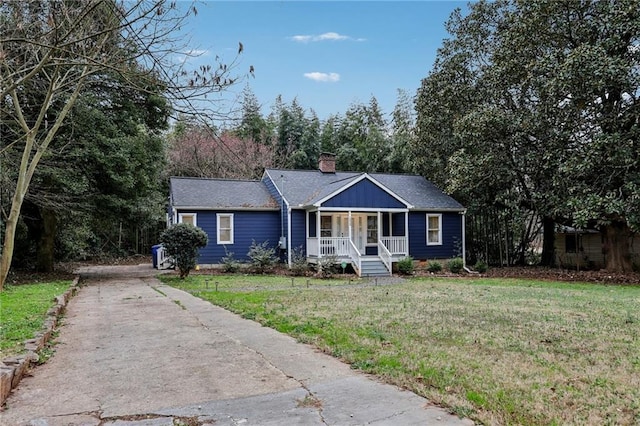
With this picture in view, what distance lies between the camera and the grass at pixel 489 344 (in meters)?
3.50

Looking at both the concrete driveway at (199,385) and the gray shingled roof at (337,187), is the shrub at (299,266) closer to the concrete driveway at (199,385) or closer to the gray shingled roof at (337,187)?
the gray shingled roof at (337,187)

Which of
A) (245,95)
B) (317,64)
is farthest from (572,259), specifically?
(245,95)

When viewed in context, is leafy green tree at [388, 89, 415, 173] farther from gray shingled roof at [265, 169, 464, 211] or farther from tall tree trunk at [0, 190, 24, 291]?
tall tree trunk at [0, 190, 24, 291]

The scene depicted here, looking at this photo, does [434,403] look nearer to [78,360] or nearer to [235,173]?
[78,360]

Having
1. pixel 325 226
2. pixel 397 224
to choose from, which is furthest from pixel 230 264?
pixel 397 224

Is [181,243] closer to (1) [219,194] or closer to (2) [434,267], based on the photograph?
(1) [219,194]

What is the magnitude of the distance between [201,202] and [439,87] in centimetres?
1184

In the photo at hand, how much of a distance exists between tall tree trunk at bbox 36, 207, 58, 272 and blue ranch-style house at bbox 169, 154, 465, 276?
416 centimetres

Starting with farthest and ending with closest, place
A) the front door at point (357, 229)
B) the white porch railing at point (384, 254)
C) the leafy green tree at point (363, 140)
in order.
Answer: the leafy green tree at point (363, 140) < the front door at point (357, 229) < the white porch railing at point (384, 254)

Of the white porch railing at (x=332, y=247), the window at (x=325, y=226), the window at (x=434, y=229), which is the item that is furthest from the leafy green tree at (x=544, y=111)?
the window at (x=325, y=226)

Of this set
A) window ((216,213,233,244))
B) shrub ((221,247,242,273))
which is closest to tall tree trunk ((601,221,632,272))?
shrub ((221,247,242,273))

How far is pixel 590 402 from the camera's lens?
11.5ft

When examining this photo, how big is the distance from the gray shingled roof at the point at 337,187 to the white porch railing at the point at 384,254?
2703 millimetres

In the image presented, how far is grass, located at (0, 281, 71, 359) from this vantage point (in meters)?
5.10
